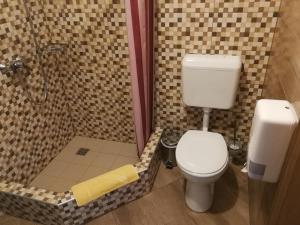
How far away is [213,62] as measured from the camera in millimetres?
1681

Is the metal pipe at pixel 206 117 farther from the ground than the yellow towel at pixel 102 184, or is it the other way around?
the metal pipe at pixel 206 117

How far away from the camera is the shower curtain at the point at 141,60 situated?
1497 millimetres

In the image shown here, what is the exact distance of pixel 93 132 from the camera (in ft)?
8.05

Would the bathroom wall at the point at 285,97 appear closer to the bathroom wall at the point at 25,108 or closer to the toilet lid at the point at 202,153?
the toilet lid at the point at 202,153

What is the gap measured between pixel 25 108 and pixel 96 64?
629 mm

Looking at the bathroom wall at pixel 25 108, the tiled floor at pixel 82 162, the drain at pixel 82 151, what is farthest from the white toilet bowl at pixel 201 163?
the bathroom wall at pixel 25 108

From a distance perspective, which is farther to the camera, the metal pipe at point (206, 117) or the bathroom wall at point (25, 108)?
the metal pipe at point (206, 117)

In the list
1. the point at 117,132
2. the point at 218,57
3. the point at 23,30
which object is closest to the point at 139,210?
the point at 117,132

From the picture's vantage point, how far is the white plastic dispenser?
104cm

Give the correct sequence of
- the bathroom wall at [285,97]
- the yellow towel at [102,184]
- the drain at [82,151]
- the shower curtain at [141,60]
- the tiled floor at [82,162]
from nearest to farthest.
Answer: the bathroom wall at [285,97]
the shower curtain at [141,60]
the yellow towel at [102,184]
the tiled floor at [82,162]
the drain at [82,151]

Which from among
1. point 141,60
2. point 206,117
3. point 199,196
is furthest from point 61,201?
point 206,117

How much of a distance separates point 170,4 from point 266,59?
74 centimetres

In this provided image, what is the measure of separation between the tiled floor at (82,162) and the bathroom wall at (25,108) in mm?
87

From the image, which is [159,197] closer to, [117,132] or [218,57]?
[117,132]
